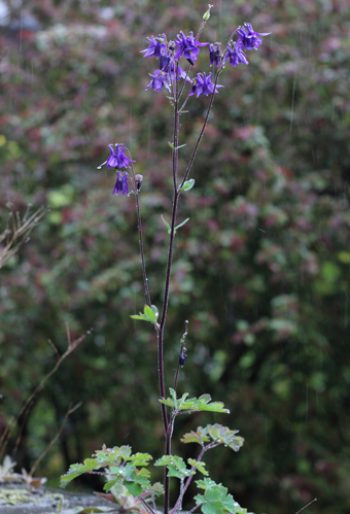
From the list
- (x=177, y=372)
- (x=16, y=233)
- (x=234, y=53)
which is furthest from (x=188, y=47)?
(x=16, y=233)

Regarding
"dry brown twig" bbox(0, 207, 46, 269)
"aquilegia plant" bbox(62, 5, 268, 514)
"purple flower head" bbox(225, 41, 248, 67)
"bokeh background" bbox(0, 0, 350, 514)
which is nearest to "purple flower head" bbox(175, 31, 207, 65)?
"aquilegia plant" bbox(62, 5, 268, 514)

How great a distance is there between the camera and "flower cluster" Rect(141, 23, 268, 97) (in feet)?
6.68

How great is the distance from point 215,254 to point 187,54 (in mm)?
2802

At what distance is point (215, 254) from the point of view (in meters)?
4.78

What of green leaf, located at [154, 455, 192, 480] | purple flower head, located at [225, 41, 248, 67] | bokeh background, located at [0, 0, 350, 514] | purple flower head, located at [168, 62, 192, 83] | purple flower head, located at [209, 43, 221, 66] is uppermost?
bokeh background, located at [0, 0, 350, 514]

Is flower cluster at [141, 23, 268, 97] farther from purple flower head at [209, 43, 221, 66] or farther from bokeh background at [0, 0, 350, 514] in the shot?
bokeh background at [0, 0, 350, 514]

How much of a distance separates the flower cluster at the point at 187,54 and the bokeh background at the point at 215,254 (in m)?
Answer: 2.45

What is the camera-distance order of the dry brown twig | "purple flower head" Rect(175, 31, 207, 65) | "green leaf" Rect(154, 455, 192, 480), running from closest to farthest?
"green leaf" Rect(154, 455, 192, 480)
"purple flower head" Rect(175, 31, 207, 65)
the dry brown twig

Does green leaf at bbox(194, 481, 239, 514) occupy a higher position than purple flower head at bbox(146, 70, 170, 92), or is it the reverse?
purple flower head at bbox(146, 70, 170, 92)

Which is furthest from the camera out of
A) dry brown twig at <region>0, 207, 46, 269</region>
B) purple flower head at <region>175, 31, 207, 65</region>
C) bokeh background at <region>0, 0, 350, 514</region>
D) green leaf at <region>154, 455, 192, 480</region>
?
bokeh background at <region>0, 0, 350, 514</region>

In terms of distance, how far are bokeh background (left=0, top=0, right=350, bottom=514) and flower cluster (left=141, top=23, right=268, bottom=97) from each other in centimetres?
245

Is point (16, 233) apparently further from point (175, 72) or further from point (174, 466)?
point (174, 466)

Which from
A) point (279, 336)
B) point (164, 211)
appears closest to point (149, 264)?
point (164, 211)

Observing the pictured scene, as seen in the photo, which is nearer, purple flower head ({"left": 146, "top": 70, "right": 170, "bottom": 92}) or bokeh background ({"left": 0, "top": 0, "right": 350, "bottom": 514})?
purple flower head ({"left": 146, "top": 70, "right": 170, "bottom": 92})
